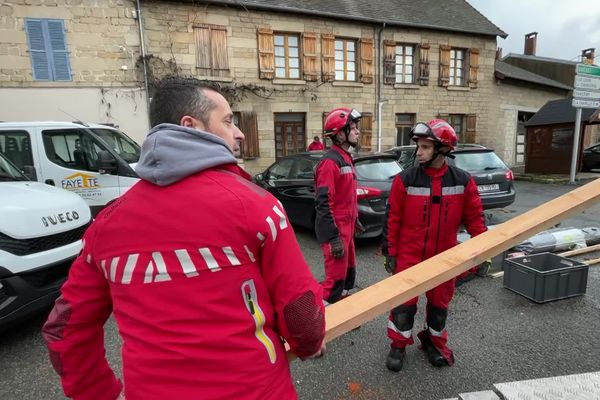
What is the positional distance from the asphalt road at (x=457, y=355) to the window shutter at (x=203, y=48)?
35.2 ft

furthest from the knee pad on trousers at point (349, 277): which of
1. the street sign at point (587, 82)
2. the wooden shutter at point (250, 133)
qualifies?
the street sign at point (587, 82)

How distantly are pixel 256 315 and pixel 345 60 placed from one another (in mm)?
15212

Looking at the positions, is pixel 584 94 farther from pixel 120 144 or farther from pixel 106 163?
pixel 106 163

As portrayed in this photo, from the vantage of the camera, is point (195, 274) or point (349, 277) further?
point (349, 277)

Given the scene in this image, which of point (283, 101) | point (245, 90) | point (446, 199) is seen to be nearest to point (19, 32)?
point (245, 90)

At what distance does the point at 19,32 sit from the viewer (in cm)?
1054

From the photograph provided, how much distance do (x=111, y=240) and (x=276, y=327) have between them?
0.55m

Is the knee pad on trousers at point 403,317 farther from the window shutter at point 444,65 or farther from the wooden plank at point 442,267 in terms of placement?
the window shutter at point 444,65

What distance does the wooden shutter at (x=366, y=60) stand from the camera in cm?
1476

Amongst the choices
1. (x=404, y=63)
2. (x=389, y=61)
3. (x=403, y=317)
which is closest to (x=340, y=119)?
(x=403, y=317)

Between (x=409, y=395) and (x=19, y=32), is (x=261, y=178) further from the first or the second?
(x=19, y=32)

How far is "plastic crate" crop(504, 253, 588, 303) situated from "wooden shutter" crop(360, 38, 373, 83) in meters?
12.2

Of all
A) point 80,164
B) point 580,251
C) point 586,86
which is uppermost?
point 586,86

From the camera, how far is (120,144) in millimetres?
6895
